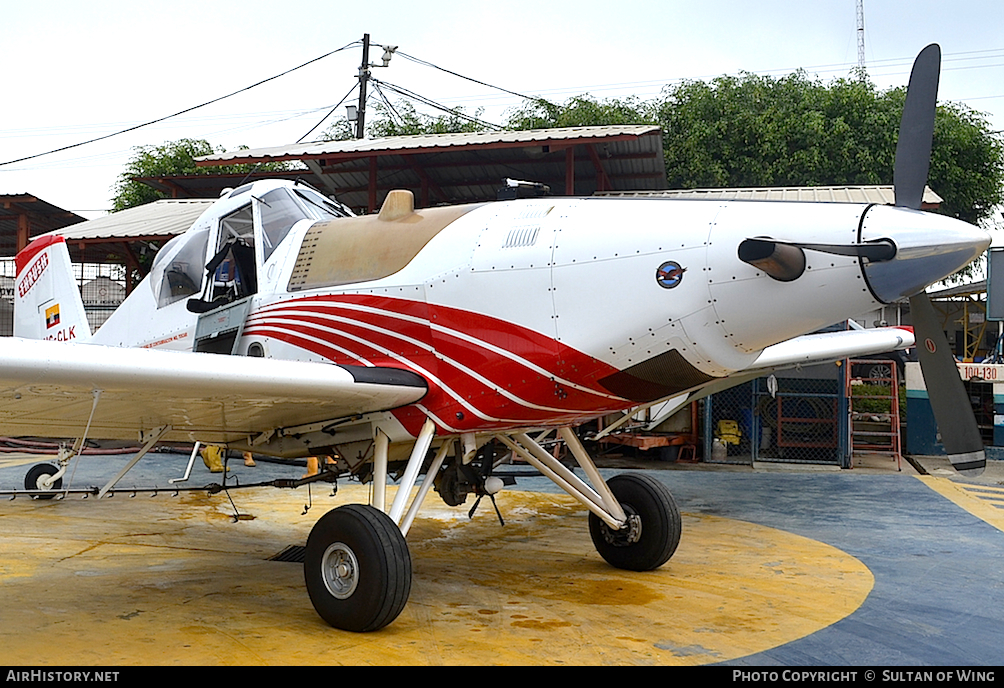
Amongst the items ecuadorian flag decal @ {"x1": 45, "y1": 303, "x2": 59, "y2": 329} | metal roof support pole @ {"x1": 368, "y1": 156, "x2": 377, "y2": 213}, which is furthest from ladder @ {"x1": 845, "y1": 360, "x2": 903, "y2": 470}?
ecuadorian flag decal @ {"x1": 45, "y1": 303, "x2": 59, "y2": 329}

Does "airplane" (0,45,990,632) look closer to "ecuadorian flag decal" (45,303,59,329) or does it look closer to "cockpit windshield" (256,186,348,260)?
"cockpit windshield" (256,186,348,260)

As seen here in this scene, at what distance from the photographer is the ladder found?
13398 millimetres

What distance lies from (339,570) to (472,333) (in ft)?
5.08

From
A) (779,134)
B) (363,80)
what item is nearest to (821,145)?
(779,134)

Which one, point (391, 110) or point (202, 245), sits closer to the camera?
point (202, 245)

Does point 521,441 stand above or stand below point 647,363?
below

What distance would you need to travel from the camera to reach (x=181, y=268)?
650 centimetres

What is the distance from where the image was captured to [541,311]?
445cm

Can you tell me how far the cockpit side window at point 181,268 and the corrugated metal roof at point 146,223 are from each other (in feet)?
30.3

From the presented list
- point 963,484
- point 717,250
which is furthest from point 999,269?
point 717,250

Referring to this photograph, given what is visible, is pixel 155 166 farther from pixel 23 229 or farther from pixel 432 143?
pixel 432 143

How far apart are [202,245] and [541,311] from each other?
10.7 ft

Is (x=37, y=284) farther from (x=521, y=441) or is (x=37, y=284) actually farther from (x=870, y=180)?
(x=870, y=180)

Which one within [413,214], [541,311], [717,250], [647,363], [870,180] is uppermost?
[870,180]
